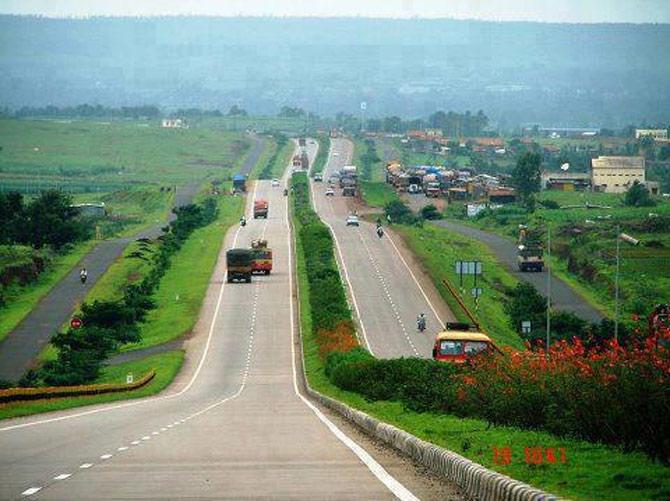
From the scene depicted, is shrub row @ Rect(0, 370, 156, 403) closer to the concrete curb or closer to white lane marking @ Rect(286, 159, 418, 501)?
white lane marking @ Rect(286, 159, 418, 501)

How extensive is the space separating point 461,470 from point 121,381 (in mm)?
53408

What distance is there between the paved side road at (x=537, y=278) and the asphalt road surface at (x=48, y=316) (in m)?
30.1

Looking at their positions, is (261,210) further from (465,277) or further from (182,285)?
(182,285)

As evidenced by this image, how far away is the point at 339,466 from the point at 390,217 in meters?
155

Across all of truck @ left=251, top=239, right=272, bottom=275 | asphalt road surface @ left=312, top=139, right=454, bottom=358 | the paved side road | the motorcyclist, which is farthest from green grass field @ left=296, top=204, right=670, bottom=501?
truck @ left=251, top=239, right=272, bottom=275

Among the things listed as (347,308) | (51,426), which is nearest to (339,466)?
(51,426)

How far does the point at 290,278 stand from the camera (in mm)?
123375

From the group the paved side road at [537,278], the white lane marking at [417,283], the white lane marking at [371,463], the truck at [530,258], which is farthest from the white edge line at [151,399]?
the truck at [530,258]

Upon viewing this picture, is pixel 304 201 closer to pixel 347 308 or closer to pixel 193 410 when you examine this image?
pixel 347 308

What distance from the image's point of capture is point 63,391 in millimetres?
56281

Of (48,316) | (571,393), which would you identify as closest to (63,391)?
(571,393)

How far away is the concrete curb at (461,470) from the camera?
687 inches

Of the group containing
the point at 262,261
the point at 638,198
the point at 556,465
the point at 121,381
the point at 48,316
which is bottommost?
the point at 48,316

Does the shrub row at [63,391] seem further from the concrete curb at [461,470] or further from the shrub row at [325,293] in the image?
the concrete curb at [461,470]
